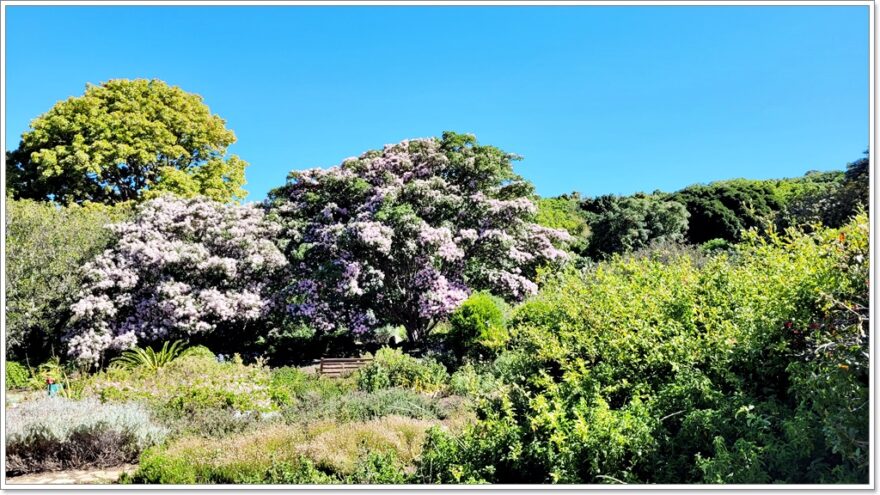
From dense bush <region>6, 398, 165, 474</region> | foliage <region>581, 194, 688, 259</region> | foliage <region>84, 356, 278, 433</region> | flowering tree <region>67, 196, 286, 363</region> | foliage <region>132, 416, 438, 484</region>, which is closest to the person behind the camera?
foliage <region>132, 416, 438, 484</region>

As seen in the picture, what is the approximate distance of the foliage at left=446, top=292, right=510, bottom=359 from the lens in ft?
33.8

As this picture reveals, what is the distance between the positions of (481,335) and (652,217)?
17.2m

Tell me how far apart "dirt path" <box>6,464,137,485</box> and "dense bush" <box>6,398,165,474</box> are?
0.11m

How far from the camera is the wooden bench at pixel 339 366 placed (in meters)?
10.3

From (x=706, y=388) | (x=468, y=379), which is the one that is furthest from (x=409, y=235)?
(x=706, y=388)

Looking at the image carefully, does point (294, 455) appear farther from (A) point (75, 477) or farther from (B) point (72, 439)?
(B) point (72, 439)

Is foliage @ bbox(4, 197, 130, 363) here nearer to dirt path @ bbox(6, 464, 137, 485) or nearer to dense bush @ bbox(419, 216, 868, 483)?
dirt path @ bbox(6, 464, 137, 485)

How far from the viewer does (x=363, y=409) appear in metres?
6.98

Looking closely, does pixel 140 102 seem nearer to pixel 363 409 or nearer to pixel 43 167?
pixel 43 167

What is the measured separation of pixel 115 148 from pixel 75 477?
46.9 ft

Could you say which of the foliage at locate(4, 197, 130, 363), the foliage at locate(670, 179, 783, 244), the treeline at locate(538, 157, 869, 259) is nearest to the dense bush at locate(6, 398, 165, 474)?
the foliage at locate(4, 197, 130, 363)

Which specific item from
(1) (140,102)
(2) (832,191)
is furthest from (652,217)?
(1) (140,102)

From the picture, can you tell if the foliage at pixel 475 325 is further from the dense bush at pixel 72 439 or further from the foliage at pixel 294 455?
the dense bush at pixel 72 439

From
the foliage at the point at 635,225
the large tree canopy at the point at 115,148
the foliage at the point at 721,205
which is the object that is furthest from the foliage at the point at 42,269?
the foliage at the point at 721,205
